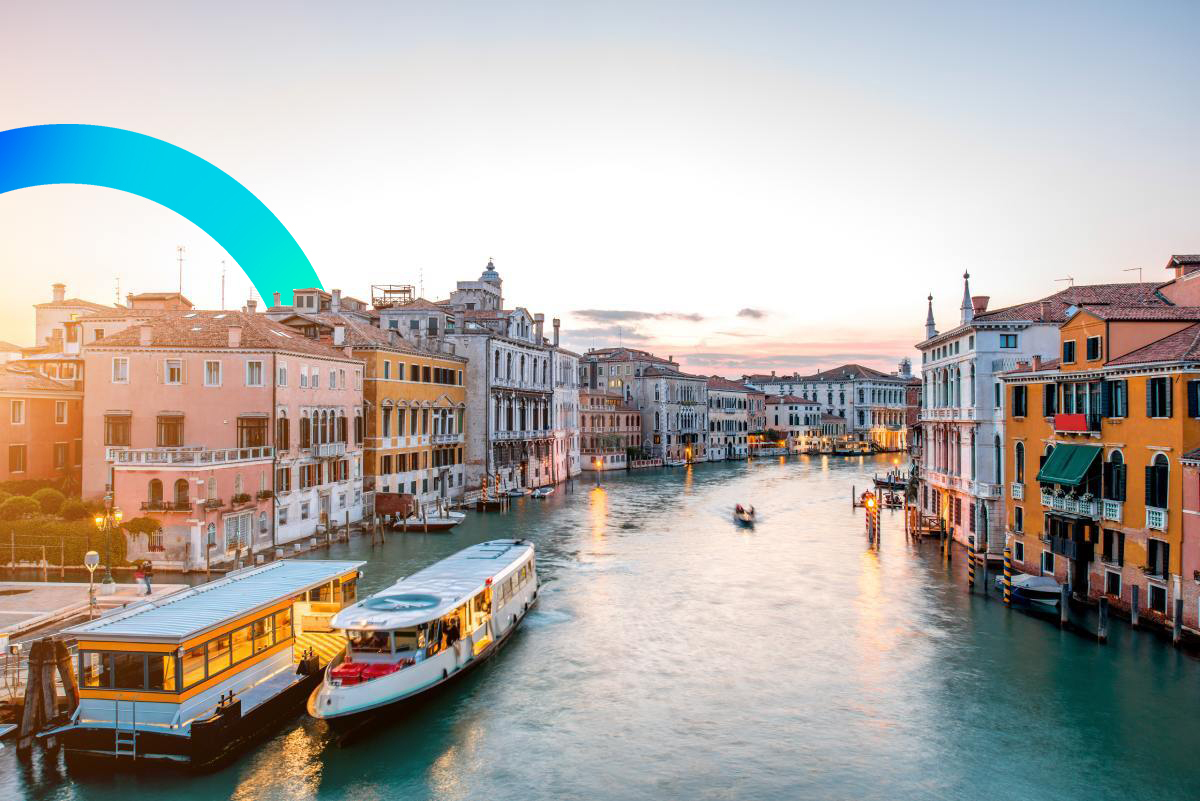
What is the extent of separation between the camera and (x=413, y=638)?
58.6 feet

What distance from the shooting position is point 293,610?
1869cm

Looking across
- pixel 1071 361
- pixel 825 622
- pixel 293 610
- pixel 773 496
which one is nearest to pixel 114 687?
pixel 293 610

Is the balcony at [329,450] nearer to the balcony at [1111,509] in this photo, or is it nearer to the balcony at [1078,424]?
the balcony at [1078,424]

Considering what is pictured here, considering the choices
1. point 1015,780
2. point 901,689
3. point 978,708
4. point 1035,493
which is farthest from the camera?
point 1035,493

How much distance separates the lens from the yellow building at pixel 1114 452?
2145 centimetres

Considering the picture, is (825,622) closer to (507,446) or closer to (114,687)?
(114,687)

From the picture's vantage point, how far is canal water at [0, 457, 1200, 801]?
14.6 meters

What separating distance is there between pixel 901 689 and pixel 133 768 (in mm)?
15334

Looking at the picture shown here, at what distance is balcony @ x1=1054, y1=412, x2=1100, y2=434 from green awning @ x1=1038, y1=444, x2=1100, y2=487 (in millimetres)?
454

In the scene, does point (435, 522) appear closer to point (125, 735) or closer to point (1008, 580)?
point (1008, 580)

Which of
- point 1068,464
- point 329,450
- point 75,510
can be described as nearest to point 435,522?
point 329,450

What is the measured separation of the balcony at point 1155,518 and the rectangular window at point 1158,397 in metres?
2.38

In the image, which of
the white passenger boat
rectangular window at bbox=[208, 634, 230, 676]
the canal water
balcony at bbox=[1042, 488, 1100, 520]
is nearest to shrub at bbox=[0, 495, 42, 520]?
the canal water

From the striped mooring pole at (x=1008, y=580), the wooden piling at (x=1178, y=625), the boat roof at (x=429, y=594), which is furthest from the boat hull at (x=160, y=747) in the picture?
the striped mooring pole at (x=1008, y=580)
